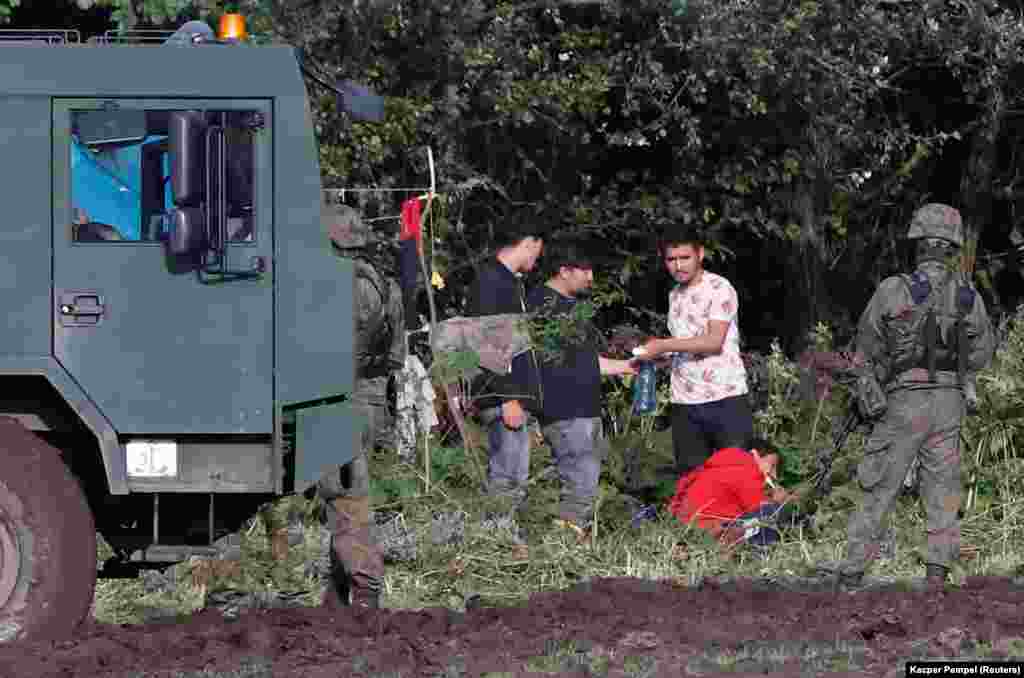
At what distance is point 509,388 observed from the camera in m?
11.3

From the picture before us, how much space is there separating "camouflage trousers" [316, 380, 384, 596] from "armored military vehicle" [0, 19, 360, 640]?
2.48 feet

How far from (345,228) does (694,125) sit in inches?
226

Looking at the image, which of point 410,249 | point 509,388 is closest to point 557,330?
point 509,388

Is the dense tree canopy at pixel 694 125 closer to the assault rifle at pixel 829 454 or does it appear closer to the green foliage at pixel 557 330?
the green foliage at pixel 557 330

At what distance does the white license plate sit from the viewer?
8398 millimetres

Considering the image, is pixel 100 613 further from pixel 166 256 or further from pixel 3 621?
pixel 166 256

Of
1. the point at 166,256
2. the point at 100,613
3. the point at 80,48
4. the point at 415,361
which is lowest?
the point at 100,613

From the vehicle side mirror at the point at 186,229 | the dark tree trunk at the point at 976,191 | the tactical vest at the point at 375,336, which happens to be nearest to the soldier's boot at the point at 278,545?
the tactical vest at the point at 375,336

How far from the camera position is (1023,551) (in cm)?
1152

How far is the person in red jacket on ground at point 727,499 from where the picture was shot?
1131 centimetres

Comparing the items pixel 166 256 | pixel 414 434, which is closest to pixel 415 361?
pixel 414 434

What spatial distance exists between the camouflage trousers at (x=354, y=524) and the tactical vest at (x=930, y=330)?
109 inches

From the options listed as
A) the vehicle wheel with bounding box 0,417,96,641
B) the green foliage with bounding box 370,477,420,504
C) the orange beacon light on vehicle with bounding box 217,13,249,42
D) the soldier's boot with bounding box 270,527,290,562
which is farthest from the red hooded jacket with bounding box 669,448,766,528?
the vehicle wheel with bounding box 0,417,96,641

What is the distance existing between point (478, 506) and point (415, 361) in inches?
78.2
